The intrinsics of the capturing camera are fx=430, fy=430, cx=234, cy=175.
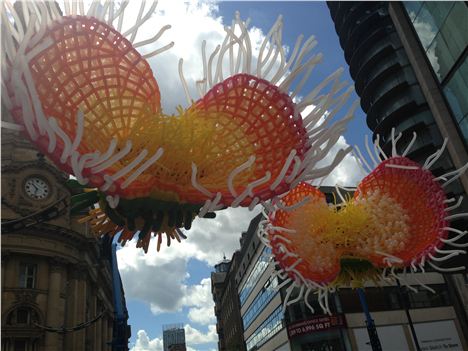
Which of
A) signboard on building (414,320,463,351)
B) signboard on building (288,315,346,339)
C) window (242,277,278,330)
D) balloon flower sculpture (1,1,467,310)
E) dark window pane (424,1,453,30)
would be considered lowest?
balloon flower sculpture (1,1,467,310)

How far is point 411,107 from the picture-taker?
36.5 meters

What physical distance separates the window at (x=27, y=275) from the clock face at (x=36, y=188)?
5.50 m

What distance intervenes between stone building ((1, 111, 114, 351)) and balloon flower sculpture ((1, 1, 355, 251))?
30.2 meters

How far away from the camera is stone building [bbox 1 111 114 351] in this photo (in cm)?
3225

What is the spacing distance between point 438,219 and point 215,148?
385 cm

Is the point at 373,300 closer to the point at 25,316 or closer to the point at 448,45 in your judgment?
the point at 448,45

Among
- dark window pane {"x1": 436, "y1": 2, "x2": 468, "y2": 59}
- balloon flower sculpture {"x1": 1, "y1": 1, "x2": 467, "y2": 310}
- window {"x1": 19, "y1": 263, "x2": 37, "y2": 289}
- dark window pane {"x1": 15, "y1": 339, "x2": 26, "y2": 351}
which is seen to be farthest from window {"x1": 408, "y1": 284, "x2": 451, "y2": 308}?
balloon flower sculpture {"x1": 1, "y1": 1, "x2": 467, "y2": 310}

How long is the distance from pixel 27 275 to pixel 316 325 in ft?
77.5

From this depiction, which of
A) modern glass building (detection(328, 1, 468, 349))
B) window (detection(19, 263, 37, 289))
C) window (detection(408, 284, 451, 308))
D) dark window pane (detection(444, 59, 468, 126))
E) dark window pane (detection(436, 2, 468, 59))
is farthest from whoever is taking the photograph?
window (detection(408, 284, 451, 308))

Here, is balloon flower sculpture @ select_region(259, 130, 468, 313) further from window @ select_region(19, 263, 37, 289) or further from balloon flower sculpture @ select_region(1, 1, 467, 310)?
window @ select_region(19, 263, 37, 289)

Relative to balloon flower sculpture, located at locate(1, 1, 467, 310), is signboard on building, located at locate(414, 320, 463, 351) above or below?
above

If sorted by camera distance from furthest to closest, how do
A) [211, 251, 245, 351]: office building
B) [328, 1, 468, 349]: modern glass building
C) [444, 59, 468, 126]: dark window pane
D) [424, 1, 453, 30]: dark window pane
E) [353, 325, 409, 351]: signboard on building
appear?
[211, 251, 245, 351]: office building < [353, 325, 409, 351]: signboard on building < [328, 1, 468, 349]: modern glass building < [444, 59, 468, 126]: dark window pane < [424, 1, 453, 30]: dark window pane

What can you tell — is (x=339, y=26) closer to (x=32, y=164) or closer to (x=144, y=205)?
(x=32, y=164)

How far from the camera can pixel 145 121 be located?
3.04 m
